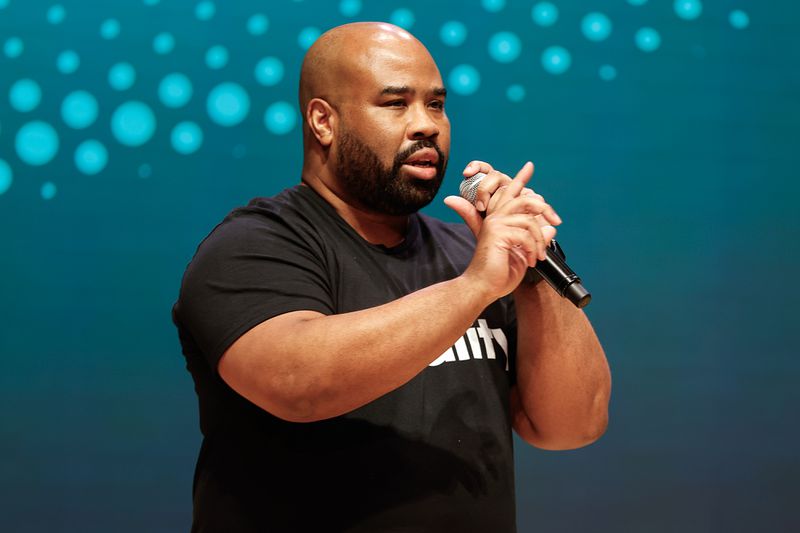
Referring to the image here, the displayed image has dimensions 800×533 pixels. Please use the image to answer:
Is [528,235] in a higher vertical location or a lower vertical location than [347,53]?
lower

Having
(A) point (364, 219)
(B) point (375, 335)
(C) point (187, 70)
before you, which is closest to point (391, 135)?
(A) point (364, 219)

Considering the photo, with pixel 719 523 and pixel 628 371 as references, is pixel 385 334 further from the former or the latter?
pixel 719 523

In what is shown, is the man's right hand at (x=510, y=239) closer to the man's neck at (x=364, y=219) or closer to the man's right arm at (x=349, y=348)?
the man's right arm at (x=349, y=348)

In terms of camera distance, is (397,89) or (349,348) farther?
(397,89)

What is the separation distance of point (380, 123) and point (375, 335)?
1.38 feet

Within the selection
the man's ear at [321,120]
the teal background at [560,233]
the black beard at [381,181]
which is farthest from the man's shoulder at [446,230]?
the teal background at [560,233]

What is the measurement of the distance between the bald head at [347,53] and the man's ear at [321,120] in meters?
0.01

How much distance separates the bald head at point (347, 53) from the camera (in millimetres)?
1382

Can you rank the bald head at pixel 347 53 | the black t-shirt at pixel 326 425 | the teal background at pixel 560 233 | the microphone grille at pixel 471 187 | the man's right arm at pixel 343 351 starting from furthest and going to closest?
the teal background at pixel 560 233, the bald head at pixel 347 53, the microphone grille at pixel 471 187, the black t-shirt at pixel 326 425, the man's right arm at pixel 343 351

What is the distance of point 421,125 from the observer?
1.33 m

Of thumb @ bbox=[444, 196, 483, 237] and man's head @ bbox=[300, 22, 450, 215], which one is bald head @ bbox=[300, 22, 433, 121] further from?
thumb @ bbox=[444, 196, 483, 237]

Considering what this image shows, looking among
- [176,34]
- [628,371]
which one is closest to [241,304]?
[176,34]

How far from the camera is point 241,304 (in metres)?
1.10

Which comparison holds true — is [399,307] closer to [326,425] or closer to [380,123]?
[326,425]
